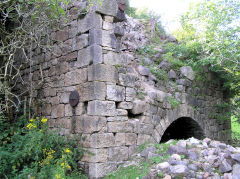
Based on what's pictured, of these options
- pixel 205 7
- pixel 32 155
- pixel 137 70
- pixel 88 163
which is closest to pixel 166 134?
pixel 137 70

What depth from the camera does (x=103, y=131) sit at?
4535 millimetres

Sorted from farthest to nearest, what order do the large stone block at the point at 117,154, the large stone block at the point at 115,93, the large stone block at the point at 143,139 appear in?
the large stone block at the point at 143,139
the large stone block at the point at 115,93
the large stone block at the point at 117,154

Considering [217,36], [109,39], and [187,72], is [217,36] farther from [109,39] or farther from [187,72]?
[109,39]

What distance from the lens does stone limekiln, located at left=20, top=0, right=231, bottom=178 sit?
15.0ft

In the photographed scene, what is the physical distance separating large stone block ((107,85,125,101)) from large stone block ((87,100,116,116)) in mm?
126

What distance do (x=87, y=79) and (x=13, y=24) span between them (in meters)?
3.31

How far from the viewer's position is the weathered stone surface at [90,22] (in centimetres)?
477

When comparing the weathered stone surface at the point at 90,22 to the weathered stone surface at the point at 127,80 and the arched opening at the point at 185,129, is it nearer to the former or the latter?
Result: the weathered stone surface at the point at 127,80

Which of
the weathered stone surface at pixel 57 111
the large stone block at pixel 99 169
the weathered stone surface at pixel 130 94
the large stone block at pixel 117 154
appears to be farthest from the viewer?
the weathered stone surface at pixel 57 111

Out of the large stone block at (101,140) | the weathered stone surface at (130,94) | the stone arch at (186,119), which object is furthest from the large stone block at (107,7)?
the stone arch at (186,119)

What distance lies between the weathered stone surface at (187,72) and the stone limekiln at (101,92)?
4.21 feet

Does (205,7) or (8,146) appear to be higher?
(205,7)

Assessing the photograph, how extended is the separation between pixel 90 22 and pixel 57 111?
6.77 ft

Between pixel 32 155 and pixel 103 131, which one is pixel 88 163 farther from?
pixel 32 155
